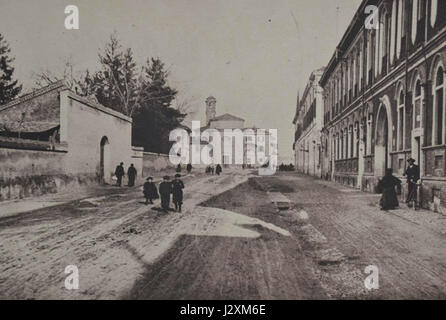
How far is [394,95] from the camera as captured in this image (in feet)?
Answer: 51.9

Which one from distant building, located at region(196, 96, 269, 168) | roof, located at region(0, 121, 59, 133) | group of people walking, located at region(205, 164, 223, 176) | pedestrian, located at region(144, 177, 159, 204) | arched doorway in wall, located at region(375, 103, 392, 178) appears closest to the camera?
pedestrian, located at region(144, 177, 159, 204)

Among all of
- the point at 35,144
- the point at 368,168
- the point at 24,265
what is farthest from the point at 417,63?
the point at 35,144

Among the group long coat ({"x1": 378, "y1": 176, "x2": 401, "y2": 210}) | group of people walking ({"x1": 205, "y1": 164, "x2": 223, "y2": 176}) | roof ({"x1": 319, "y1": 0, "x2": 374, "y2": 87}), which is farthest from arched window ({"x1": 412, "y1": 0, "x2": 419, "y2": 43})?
group of people walking ({"x1": 205, "y1": 164, "x2": 223, "y2": 176})

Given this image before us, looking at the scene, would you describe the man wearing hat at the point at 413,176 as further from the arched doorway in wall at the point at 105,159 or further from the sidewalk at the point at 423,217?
the arched doorway in wall at the point at 105,159

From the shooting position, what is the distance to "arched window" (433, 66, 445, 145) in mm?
11617

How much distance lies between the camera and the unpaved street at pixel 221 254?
502 centimetres

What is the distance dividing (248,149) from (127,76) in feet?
148

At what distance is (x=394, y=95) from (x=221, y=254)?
11919 mm

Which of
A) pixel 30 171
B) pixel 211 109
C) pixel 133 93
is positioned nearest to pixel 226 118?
pixel 211 109

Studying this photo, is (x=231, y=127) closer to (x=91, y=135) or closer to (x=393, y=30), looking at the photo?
(x=91, y=135)

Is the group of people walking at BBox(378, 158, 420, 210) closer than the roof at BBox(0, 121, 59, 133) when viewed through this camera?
Yes

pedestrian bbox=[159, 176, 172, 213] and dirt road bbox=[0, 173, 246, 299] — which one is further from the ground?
pedestrian bbox=[159, 176, 172, 213]

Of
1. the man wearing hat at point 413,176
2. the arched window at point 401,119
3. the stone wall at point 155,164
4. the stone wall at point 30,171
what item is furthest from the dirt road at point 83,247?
the stone wall at point 155,164

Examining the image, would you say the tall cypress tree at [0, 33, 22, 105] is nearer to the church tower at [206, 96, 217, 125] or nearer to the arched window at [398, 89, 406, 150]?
the arched window at [398, 89, 406, 150]
